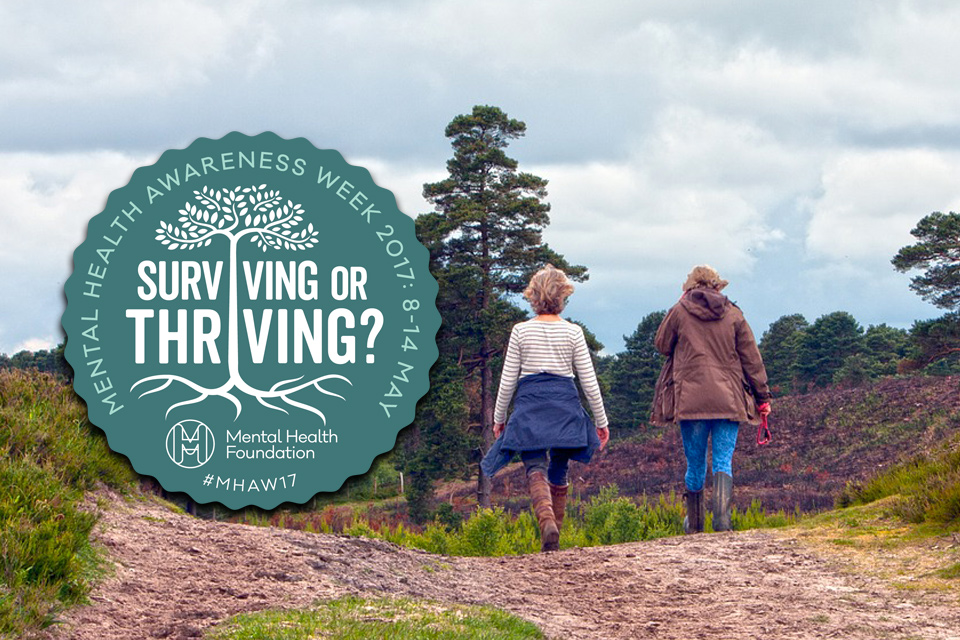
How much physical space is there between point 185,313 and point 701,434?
5.63 metres

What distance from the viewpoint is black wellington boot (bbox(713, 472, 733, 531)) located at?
1062 centimetres

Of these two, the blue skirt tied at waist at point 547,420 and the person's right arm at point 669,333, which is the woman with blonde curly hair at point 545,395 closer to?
the blue skirt tied at waist at point 547,420

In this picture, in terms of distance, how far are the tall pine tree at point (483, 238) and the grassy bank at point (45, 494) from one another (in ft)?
58.2

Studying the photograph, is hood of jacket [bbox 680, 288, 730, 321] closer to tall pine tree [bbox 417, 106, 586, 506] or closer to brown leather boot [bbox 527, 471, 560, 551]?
brown leather boot [bbox 527, 471, 560, 551]

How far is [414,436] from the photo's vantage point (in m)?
30.2

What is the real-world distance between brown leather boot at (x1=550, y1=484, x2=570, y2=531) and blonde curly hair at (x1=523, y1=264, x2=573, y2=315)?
1734 millimetres

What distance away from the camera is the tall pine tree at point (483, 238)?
91.5 feet

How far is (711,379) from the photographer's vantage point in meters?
10.5

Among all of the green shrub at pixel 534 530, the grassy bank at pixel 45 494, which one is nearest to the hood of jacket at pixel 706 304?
the green shrub at pixel 534 530

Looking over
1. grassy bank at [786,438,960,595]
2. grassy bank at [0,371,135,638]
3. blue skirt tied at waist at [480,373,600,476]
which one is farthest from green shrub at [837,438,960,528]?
grassy bank at [0,371,135,638]

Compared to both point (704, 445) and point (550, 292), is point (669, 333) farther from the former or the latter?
point (550, 292)

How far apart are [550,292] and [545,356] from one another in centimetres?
62

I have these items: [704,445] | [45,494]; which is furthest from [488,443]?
[45,494]

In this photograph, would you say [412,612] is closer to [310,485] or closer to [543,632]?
[543,632]
